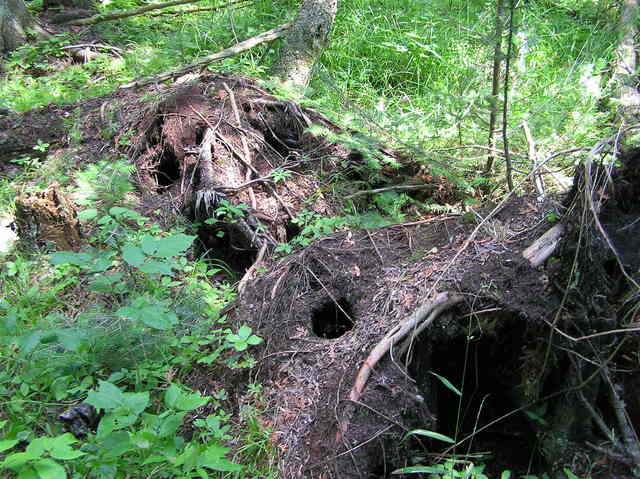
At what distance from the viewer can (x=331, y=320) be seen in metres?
3.00

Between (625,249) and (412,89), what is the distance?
14.1 feet

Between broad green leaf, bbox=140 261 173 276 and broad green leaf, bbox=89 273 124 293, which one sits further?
broad green leaf, bbox=89 273 124 293

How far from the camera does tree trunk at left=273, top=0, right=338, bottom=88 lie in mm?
5754

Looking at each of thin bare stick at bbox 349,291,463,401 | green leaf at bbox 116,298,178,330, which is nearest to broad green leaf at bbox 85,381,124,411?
green leaf at bbox 116,298,178,330

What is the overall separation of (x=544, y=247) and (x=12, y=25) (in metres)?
7.68

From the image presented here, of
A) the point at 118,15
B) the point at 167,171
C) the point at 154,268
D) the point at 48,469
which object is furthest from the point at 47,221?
the point at 118,15

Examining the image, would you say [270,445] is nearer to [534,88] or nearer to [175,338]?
[175,338]

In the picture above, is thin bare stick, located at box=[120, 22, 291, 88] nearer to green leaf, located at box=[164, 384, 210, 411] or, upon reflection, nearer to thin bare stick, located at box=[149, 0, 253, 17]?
thin bare stick, located at box=[149, 0, 253, 17]

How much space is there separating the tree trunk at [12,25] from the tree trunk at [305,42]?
3.97 meters

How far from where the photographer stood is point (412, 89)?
600 cm

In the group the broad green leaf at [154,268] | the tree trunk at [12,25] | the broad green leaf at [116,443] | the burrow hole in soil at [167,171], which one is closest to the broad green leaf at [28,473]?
the broad green leaf at [116,443]

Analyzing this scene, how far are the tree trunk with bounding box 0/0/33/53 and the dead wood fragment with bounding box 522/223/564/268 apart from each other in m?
7.47

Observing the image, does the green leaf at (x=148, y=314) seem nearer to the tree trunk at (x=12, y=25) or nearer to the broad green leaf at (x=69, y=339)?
the broad green leaf at (x=69, y=339)

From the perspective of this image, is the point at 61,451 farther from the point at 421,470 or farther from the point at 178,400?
the point at 421,470
